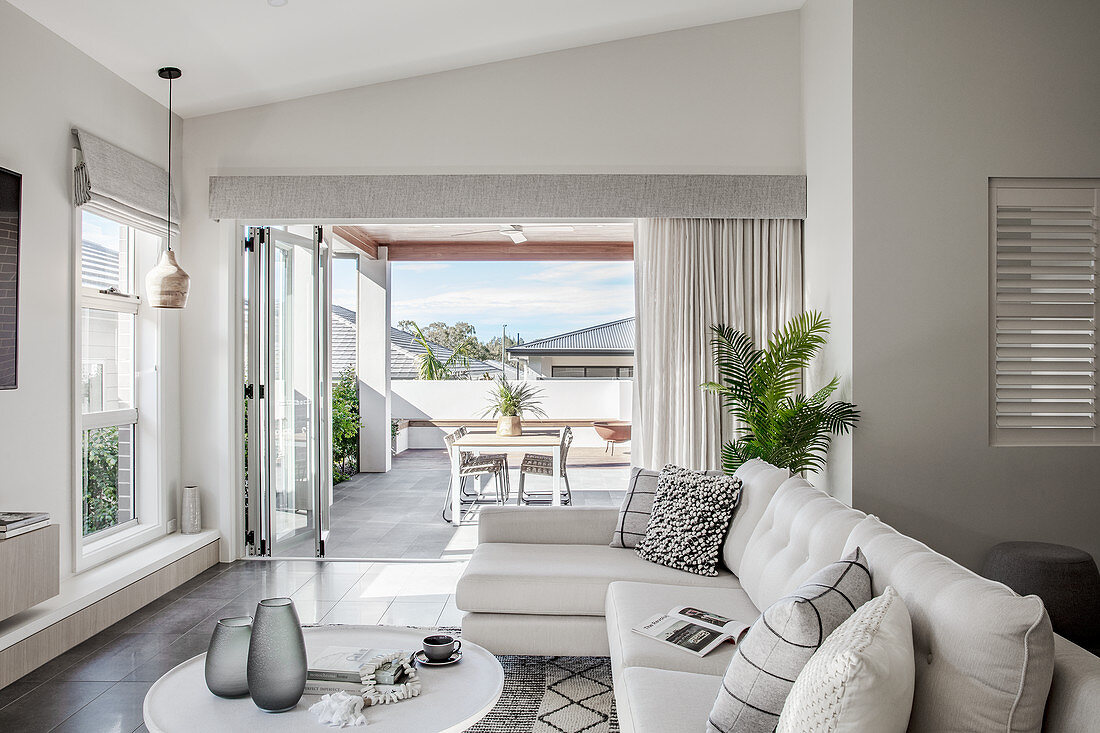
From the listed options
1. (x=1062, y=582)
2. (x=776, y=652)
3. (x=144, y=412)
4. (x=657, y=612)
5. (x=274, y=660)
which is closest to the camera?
(x=776, y=652)

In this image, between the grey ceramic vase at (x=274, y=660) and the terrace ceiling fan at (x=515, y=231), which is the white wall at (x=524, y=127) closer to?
the terrace ceiling fan at (x=515, y=231)

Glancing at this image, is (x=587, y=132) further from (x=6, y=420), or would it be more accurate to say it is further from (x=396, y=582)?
(x=6, y=420)

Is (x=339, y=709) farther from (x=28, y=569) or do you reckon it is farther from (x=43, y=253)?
(x=43, y=253)

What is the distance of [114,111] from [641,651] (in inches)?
148

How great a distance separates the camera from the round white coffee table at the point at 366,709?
1.87 m

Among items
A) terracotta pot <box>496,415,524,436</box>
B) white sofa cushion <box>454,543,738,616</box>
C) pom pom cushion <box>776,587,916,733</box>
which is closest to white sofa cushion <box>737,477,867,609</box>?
white sofa cushion <box>454,543,738,616</box>

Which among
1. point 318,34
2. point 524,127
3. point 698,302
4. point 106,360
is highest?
point 318,34

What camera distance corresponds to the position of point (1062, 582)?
3193 mm

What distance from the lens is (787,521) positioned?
2.63m

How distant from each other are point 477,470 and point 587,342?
4.55 meters

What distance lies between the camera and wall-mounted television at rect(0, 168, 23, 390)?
10.4 feet

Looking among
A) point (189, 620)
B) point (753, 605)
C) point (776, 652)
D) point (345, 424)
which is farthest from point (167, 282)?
point (345, 424)

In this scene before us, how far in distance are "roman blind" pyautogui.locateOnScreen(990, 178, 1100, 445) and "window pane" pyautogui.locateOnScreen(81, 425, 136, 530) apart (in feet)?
14.9

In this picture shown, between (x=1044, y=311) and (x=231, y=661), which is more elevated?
(x=1044, y=311)
